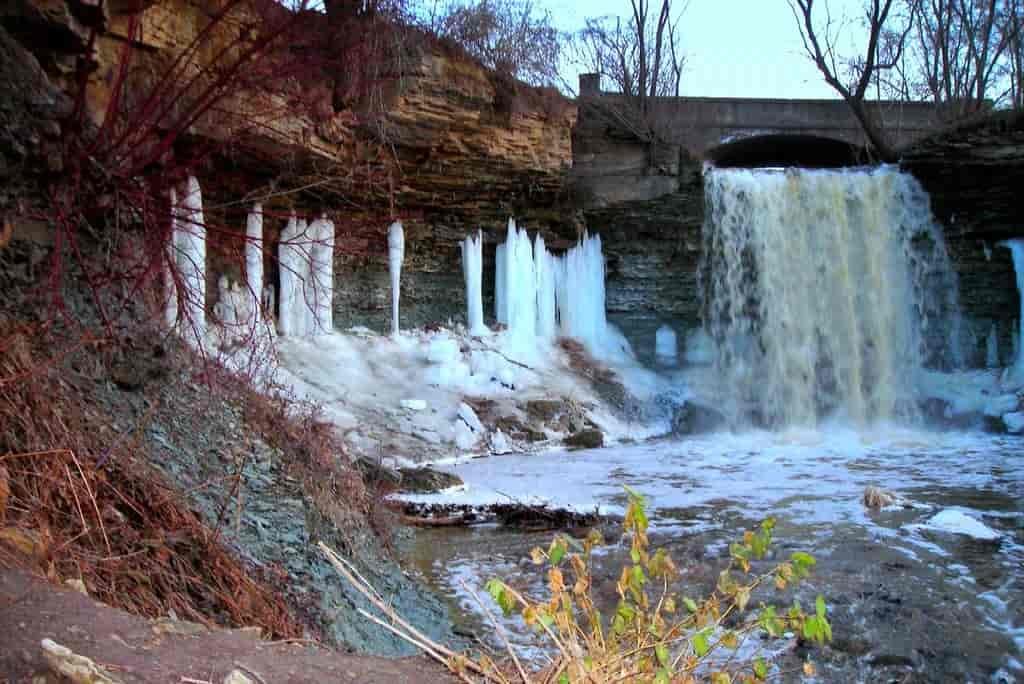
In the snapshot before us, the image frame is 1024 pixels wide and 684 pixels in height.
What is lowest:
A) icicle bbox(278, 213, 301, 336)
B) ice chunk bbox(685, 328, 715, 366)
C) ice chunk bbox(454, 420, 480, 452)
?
ice chunk bbox(454, 420, 480, 452)

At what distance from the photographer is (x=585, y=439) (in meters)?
14.9

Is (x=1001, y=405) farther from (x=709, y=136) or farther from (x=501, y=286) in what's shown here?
(x=501, y=286)

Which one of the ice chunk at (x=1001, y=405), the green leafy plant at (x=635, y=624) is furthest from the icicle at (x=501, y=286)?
the green leafy plant at (x=635, y=624)

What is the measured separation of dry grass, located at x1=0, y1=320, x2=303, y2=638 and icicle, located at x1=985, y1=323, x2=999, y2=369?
1853 centimetres

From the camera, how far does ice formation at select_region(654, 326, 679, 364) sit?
66.9ft

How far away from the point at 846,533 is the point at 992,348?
43.5ft

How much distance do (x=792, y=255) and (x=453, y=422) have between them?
336 inches

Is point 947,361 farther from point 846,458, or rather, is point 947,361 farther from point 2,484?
point 2,484

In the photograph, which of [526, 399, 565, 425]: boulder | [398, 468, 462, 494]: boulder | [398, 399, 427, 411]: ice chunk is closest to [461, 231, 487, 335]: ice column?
[526, 399, 565, 425]: boulder

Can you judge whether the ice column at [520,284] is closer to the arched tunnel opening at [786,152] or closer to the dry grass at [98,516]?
the arched tunnel opening at [786,152]

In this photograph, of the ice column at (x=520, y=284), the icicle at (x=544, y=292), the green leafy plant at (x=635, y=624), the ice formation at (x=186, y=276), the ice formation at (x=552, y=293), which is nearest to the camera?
the green leafy plant at (x=635, y=624)

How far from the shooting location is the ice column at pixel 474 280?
58.6 ft

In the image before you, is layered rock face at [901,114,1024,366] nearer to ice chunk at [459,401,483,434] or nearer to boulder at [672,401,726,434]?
boulder at [672,401,726,434]

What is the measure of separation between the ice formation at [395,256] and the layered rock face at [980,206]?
10167 mm
